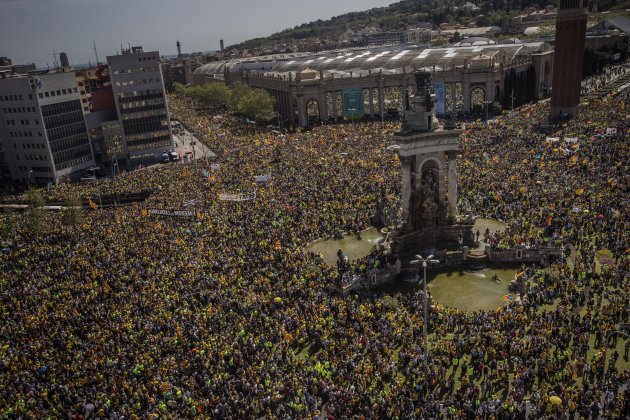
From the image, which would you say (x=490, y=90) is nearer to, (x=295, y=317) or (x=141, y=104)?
Result: (x=141, y=104)

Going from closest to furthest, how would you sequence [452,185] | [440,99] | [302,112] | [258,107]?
[452,185] < [440,99] < [302,112] < [258,107]

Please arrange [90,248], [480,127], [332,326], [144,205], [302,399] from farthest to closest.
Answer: [480,127] < [144,205] < [90,248] < [332,326] < [302,399]

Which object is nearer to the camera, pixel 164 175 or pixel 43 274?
pixel 43 274

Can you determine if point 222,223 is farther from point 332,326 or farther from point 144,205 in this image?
point 332,326

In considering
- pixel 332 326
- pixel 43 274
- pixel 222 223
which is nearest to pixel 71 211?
pixel 43 274

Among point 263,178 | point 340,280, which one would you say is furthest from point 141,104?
point 340,280

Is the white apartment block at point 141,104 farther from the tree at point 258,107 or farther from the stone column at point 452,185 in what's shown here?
the stone column at point 452,185
